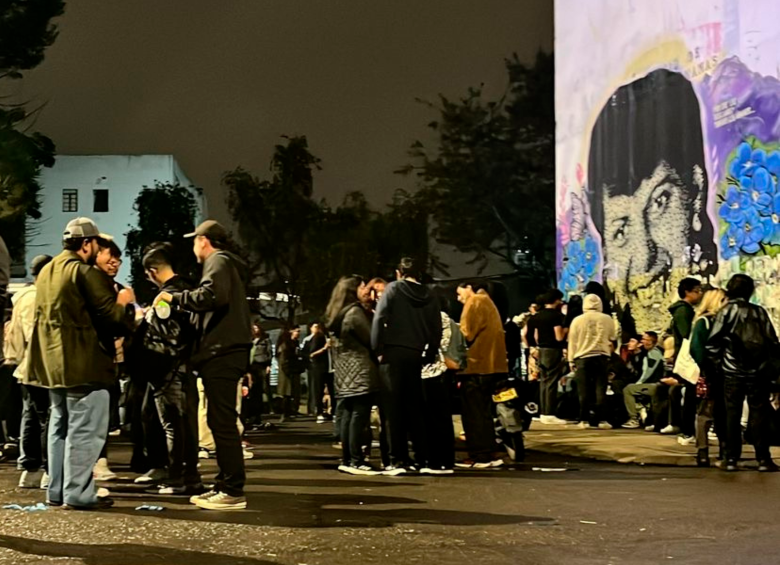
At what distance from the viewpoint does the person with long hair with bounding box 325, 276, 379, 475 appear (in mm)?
10469

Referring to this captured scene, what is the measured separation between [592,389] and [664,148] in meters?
4.47

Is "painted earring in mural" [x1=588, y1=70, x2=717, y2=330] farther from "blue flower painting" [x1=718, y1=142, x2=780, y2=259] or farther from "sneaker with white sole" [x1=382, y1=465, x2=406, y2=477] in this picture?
"sneaker with white sole" [x1=382, y1=465, x2=406, y2=477]

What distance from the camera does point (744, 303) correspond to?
10719mm

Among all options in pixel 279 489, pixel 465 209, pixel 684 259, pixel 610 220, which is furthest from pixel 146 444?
pixel 465 209

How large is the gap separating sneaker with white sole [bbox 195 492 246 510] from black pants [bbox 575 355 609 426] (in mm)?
8398

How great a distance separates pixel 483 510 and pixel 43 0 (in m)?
32.7

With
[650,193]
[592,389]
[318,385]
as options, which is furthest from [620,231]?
[318,385]

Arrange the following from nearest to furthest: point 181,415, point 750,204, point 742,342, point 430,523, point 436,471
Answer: point 430,523
point 181,415
point 436,471
point 742,342
point 750,204

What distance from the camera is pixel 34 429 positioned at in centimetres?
984

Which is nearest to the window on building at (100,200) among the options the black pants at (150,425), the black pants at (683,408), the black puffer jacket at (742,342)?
the black pants at (683,408)

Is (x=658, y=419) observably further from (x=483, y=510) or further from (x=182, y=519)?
(x=182, y=519)

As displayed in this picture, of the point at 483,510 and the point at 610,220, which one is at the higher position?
the point at 610,220

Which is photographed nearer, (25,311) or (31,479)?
(31,479)

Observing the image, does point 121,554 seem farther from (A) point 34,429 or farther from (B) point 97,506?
(A) point 34,429
